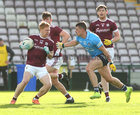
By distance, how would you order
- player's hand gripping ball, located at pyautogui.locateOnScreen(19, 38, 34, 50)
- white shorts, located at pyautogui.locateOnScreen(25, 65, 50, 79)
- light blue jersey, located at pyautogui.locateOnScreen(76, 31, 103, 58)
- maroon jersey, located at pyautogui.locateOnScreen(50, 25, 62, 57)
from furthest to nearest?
maroon jersey, located at pyautogui.locateOnScreen(50, 25, 62, 57) → light blue jersey, located at pyautogui.locateOnScreen(76, 31, 103, 58) → white shorts, located at pyautogui.locateOnScreen(25, 65, 50, 79) → player's hand gripping ball, located at pyautogui.locateOnScreen(19, 38, 34, 50)

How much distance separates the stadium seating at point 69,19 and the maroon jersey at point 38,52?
35.2ft

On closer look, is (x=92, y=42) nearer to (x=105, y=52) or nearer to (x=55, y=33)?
(x=105, y=52)

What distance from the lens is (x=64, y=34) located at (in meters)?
8.93

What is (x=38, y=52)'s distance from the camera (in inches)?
322

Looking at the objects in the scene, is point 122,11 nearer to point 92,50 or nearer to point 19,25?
point 19,25

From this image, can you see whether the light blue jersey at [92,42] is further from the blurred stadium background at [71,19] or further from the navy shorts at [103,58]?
the blurred stadium background at [71,19]

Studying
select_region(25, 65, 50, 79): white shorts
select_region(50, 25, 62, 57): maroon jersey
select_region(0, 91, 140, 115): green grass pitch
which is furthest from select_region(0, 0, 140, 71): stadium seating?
select_region(25, 65, 50, 79): white shorts

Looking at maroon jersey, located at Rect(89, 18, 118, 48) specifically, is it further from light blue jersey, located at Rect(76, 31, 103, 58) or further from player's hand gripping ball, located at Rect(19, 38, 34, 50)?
player's hand gripping ball, located at Rect(19, 38, 34, 50)

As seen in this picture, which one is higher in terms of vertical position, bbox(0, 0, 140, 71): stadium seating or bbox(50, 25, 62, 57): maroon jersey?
bbox(0, 0, 140, 71): stadium seating

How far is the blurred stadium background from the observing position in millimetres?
20141

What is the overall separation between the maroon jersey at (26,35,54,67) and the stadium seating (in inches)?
422

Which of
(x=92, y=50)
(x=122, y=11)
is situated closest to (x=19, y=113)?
(x=92, y=50)

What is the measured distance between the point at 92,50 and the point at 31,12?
1403 cm

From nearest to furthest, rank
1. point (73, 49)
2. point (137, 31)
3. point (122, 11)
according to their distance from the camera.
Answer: point (73, 49), point (137, 31), point (122, 11)
